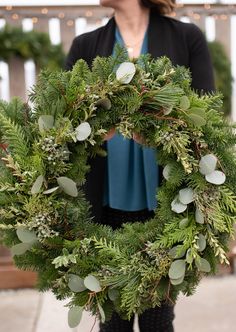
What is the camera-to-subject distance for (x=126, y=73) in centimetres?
107

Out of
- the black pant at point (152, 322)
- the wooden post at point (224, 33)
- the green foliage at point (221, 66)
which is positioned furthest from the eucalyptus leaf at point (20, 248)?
the wooden post at point (224, 33)

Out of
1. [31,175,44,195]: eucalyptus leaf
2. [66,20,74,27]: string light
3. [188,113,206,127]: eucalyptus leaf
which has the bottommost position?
[31,175,44,195]: eucalyptus leaf

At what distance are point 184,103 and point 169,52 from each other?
0.41 m

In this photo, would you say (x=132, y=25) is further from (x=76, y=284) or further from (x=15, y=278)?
(x=15, y=278)

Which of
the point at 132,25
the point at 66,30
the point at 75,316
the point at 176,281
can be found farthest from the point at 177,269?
the point at 66,30

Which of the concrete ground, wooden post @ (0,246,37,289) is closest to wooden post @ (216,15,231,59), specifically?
the concrete ground

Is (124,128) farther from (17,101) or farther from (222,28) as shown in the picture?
(222,28)

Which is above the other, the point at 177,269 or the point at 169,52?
the point at 169,52

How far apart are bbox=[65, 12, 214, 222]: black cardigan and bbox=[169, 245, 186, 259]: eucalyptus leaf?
0.37m

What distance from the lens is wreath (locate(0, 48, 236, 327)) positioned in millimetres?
1075

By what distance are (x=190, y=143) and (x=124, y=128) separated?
15 cm

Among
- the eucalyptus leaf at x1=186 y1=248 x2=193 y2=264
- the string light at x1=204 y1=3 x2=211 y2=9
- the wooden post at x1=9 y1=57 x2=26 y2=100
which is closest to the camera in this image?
the eucalyptus leaf at x1=186 y1=248 x2=193 y2=264

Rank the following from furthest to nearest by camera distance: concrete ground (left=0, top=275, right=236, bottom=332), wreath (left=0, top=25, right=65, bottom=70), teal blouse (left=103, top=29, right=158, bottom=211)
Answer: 1. wreath (left=0, top=25, right=65, bottom=70)
2. concrete ground (left=0, top=275, right=236, bottom=332)
3. teal blouse (left=103, top=29, right=158, bottom=211)

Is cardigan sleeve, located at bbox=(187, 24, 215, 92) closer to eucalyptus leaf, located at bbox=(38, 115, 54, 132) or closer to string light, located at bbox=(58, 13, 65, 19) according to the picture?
eucalyptus leaf, located at bbox=(38, 115, 54, 132)
